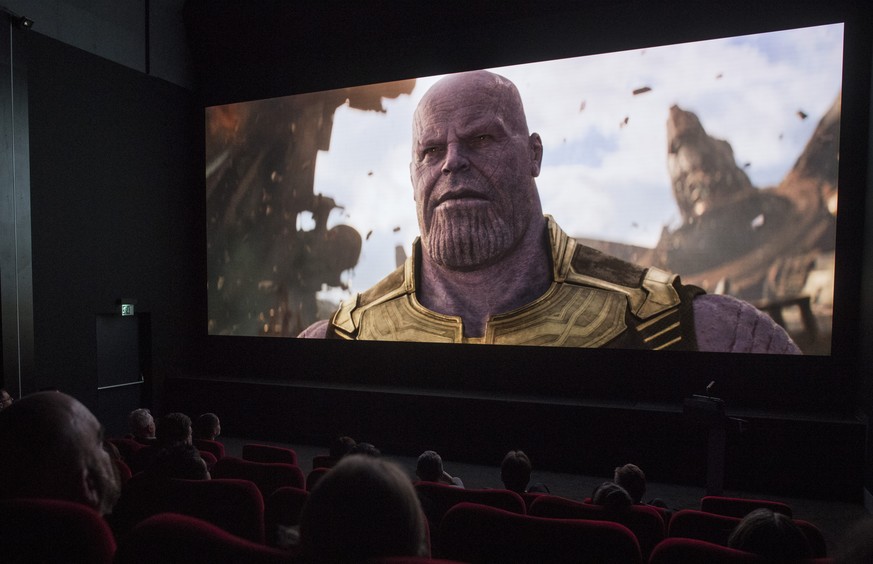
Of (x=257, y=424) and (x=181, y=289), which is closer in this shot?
(x=257, y=424)

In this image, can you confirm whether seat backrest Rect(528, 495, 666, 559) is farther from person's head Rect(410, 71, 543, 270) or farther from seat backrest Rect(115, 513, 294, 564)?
person's head Rect(410, 71, 543, 270)

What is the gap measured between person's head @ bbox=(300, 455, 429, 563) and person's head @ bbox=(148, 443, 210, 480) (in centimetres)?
173

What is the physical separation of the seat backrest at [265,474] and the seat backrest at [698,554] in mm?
1761

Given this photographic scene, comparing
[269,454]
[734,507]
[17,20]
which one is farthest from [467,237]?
[17,20]

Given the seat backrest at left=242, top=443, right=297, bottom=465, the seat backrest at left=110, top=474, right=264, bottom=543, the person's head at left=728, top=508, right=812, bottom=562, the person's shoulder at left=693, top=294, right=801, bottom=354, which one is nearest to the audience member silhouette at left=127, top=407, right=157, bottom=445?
the seat backrest at left=242, top=443, right=297, bottom=465

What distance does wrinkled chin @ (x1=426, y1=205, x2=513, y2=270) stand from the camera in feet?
18.1

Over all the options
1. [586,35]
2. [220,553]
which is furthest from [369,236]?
[220,553]

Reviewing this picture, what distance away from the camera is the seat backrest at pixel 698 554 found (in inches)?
48.6

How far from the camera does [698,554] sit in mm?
1307

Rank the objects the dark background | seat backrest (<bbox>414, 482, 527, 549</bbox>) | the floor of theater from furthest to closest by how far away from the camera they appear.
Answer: the dark background, the floor of theater, seat backrest (<bbox>414, 482, 527, 549</bbox>)

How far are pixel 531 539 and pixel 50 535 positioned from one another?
1.15 meters

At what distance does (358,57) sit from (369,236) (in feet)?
6.96

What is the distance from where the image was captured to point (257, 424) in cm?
619

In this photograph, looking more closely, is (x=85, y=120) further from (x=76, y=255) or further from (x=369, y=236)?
(x=369, y=236)
